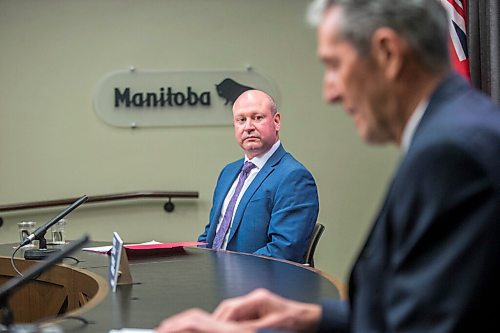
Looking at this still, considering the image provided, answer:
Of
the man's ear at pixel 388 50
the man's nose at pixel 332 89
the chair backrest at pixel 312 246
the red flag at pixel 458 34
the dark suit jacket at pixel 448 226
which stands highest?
the red flag at pixel 458 34

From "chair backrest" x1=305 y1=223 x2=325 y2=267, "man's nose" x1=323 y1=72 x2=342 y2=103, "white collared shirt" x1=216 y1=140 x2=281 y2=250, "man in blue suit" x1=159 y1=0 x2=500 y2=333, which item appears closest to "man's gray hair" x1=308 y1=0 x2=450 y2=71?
"man in blue suit" x1=159 y1=0 x2=500 y2=333

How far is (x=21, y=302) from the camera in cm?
364

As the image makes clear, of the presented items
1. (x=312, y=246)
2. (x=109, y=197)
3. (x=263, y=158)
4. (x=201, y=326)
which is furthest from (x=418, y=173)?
(x=109, y=197)

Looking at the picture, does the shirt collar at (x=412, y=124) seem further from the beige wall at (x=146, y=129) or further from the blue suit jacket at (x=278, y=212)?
the beige wall at (x=146, y=129)

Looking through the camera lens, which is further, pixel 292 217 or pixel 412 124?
pixel 292 217

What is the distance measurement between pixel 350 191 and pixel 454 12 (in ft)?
6.11

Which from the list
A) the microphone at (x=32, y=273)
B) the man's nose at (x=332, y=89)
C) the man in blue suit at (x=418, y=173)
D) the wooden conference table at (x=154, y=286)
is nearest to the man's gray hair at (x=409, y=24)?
the man in blue suit at (x=418, y=173)

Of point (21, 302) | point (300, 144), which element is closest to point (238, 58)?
point (300, 144)

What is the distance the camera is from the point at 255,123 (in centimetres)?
393

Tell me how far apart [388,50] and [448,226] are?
30cm

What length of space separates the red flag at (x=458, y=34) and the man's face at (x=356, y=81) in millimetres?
2786

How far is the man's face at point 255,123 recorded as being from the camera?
390 centimetres

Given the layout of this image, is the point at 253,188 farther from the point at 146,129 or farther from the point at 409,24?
the point at 409,24

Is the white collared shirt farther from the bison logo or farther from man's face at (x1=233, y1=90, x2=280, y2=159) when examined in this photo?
the bison logo
